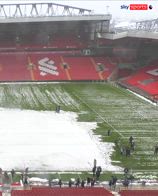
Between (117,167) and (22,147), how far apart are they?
561 centimetres

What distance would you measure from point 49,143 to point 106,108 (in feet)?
40.5

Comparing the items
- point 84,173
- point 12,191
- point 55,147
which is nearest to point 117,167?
point 84,173

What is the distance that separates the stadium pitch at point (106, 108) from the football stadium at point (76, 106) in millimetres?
64

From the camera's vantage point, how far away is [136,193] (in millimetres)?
16219

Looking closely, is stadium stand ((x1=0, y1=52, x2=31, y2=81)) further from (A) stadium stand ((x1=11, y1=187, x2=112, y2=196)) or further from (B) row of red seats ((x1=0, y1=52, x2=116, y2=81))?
(A) stadium stand ((x1=11, y1=187, x2=112, y2=196))

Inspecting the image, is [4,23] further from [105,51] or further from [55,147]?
[55,147]

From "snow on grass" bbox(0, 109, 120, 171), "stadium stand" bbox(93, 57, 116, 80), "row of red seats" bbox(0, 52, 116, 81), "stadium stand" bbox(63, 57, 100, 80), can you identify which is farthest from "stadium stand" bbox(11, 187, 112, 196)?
"stadium stand" bbox(93, 57, 116, 80)

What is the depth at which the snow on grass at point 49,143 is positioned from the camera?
2195 cm

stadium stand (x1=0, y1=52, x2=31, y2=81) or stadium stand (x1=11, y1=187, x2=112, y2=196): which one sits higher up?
stadium stand (x1=11, y1=187, x2=112, y2=196)

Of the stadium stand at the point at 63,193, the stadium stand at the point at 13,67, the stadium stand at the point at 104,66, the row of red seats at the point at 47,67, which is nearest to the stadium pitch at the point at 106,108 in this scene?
the stadium stand at the point at 13,67

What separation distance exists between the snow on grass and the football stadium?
5 centimetres

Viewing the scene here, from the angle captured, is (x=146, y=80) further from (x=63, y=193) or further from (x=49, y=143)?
(x=63, y=193)

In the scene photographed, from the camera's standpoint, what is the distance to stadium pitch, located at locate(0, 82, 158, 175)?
24225 millimetres

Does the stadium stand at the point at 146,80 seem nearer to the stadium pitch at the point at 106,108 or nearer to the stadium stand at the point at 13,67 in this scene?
the stadium pitch at the point at 106,108
